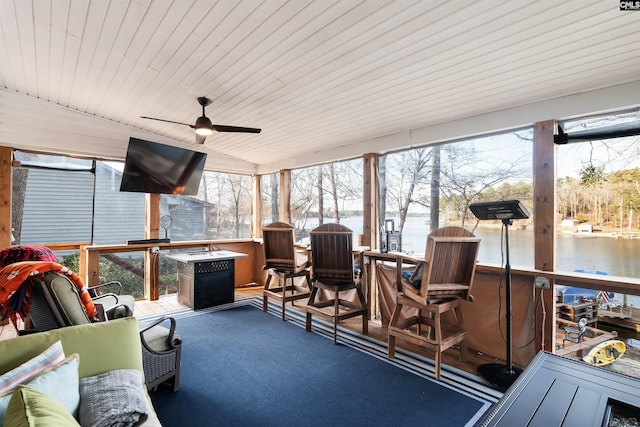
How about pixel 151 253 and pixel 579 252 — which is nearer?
pixel 579 252

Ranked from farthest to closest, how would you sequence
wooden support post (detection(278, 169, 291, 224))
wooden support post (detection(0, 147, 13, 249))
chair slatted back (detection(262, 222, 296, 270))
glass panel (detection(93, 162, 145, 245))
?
wooden support post (detection(278, 169, 291, 224))
glass panel (detection(93, 162, 145, 245))
chair slatted back (detection(262, 222, 296, 270))
wooden support post (detection(0, 147, 13, 249))

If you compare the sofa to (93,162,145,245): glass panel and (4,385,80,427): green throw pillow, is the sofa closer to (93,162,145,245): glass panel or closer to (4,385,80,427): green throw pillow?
(4,385,80,427): green throw pillow

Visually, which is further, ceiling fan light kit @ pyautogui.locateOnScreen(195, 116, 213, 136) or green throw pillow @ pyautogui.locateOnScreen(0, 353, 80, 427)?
ceiling fan light kit @ pyautogui.locateOnScreen(195, 116, 213, 136)

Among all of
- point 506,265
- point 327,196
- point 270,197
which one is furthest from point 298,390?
point 270,197

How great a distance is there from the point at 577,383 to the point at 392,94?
260cm

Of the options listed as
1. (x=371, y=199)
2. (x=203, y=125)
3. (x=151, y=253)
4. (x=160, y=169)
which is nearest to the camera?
(x=203, y=125)

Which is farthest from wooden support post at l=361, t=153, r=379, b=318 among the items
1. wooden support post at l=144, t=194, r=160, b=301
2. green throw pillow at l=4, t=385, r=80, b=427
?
green throw pillow at l=4, t=385, r=80, b=427

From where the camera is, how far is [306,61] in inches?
105

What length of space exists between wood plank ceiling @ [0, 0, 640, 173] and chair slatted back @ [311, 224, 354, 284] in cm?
142

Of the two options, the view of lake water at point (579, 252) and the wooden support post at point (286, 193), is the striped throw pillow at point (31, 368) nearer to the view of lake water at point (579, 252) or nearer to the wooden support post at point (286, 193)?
the view of lake water at point (579, 252)

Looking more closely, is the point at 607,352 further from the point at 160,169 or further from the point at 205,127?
the point at 160,169

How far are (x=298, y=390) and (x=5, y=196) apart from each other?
4372mm

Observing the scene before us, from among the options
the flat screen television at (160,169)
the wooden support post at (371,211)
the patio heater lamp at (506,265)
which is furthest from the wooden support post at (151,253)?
the patio heater lamp at (506,265)

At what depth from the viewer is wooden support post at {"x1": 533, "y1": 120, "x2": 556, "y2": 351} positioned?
279 centimetres
